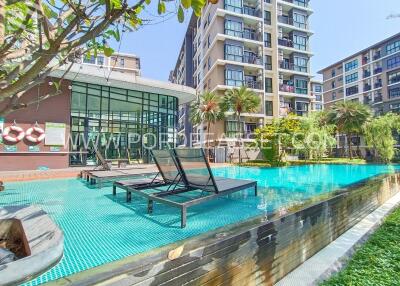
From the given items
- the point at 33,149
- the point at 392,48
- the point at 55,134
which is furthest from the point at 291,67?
the point at 33,149

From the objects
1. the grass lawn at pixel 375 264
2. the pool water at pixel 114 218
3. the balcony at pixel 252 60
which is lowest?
the grass lawn at pixel 375 264

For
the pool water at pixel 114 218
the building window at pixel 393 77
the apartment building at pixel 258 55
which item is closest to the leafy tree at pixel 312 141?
the apartment building at pixel 258 55

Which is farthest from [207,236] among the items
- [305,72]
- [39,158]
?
[305,72]

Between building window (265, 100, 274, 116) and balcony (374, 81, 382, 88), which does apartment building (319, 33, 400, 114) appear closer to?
balcony (374, 81, 382, 88)

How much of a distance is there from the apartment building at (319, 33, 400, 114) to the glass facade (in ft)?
147

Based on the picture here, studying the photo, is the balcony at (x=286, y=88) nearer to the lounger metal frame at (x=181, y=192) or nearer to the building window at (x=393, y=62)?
the building window at (x=393, y=62)

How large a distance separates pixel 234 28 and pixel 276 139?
61.8 feet

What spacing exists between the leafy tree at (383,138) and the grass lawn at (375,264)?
24.5 metres

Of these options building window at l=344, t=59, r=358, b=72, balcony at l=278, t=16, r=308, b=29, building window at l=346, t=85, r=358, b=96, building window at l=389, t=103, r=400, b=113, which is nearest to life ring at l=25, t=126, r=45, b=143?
balcony at l=278, t=16, r=308, b=29

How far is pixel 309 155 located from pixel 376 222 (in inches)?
780

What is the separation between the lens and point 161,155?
6043mm

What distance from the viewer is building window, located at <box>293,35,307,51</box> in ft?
118

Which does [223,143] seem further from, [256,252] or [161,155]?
[256,252]

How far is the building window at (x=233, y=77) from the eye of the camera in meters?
30.7
